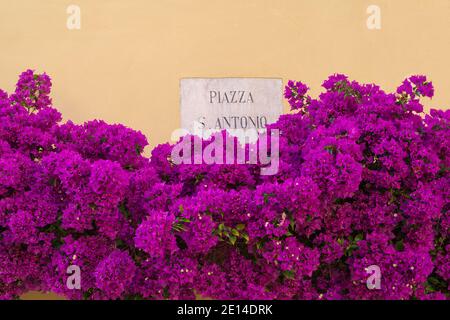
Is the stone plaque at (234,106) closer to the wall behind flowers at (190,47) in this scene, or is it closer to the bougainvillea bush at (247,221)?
the wall behind flowers at (190,47)

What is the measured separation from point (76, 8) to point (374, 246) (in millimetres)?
2621

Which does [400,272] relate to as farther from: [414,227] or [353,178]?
[353,178]

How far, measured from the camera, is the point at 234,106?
3.39m

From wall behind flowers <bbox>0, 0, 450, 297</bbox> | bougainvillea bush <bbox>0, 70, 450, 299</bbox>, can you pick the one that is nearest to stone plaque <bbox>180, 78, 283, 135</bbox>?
wall behind flowers <bbox>0, 0, 450, 297</bbox>

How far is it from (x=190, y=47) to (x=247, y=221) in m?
2.34

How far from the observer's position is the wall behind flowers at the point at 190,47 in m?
3.25

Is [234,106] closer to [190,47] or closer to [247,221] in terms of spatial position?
[190,47]

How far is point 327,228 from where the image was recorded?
120 cm

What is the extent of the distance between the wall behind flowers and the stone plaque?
58 mm

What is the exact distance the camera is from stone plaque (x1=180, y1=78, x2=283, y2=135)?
11.0ft

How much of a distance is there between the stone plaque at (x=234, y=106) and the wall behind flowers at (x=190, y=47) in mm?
58

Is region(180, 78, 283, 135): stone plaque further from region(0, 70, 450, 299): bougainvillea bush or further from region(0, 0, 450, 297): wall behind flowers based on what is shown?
region(0, 70, 450, 299): bougainvillea bush

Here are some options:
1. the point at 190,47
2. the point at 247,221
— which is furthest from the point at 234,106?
the point at 247,221
